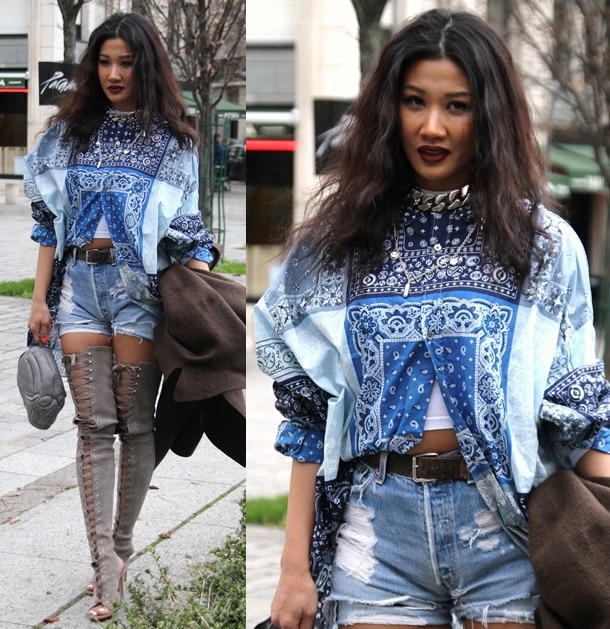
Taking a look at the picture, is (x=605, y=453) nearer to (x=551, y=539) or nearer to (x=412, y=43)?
(x=551, y=539)

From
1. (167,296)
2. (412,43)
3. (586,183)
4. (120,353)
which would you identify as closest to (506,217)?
(412,43)

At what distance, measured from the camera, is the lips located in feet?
7.11

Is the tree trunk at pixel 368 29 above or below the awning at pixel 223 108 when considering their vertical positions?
above

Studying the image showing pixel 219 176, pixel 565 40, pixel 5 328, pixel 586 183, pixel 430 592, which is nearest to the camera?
pixel 430 592

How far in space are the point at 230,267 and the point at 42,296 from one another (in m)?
0.64

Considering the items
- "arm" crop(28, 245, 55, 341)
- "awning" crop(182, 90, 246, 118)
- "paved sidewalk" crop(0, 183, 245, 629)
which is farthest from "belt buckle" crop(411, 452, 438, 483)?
"arm" crop(28, 245, 55, 341)

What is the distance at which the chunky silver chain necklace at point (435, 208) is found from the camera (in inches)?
84.7

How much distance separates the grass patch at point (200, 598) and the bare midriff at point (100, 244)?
33.0 inches

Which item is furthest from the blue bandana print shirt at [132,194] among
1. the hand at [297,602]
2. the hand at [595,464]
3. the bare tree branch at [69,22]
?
the hand at [595,464]

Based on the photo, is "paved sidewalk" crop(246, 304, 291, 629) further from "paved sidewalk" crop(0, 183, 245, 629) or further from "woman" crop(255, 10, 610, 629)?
"woman" crop(255, 10, 610, 629)

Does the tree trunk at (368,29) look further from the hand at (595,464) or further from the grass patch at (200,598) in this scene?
the hand at (595,464)

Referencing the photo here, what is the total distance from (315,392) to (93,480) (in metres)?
1.67

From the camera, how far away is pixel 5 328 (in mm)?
4059

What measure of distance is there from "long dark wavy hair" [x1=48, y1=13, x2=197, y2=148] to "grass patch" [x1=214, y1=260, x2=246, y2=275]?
1.13 ft
